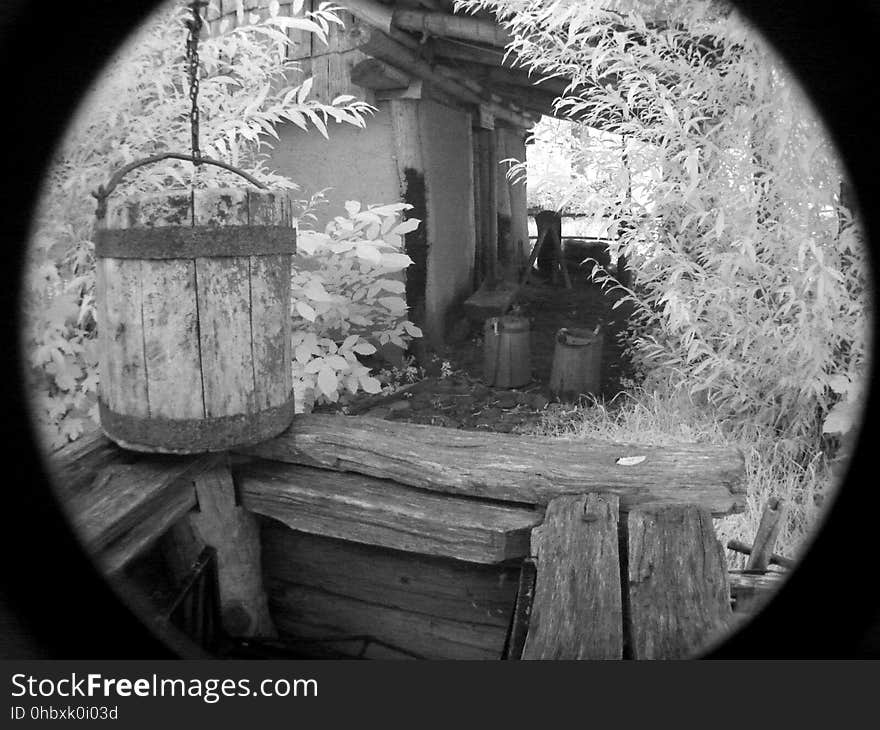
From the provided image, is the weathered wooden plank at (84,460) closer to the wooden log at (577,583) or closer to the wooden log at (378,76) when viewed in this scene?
the wooden log at (577,583)

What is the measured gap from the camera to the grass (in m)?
3.46

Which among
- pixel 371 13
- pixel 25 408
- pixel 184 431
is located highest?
pixel 371 13

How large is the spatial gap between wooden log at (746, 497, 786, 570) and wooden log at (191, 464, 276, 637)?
1760 millimetres

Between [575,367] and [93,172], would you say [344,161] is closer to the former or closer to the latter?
[575,367]

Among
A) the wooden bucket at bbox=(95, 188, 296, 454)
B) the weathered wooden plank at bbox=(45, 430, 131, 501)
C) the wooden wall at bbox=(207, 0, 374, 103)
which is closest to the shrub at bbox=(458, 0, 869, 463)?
the wooden wall at bbox=(207, 0, 374, 103)

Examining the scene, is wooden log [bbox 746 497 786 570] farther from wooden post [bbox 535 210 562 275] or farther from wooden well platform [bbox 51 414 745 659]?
wooden post [bbox 535 210 562 275]

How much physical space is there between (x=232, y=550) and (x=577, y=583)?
138 cm

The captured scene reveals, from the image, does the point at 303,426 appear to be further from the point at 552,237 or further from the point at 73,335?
the point at 552,237

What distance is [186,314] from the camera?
208 centimetres

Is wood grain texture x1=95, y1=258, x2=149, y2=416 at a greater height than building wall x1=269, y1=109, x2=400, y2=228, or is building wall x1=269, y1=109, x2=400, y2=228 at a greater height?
building wall x1=269, y1=109, x2=400, y2=228

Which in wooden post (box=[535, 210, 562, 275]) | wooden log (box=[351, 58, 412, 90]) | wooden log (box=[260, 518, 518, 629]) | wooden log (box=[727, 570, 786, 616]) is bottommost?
wooden log (box=[260, 518, 518, 629])

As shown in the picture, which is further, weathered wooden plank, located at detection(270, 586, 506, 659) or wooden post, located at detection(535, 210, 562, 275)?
wooden post, located at detection(535, 210, 562, 275)

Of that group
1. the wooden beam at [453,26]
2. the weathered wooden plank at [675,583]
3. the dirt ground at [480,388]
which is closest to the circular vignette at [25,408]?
the weathered wooden plank at [675,583]

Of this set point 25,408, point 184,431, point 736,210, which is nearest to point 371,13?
point 736,210
